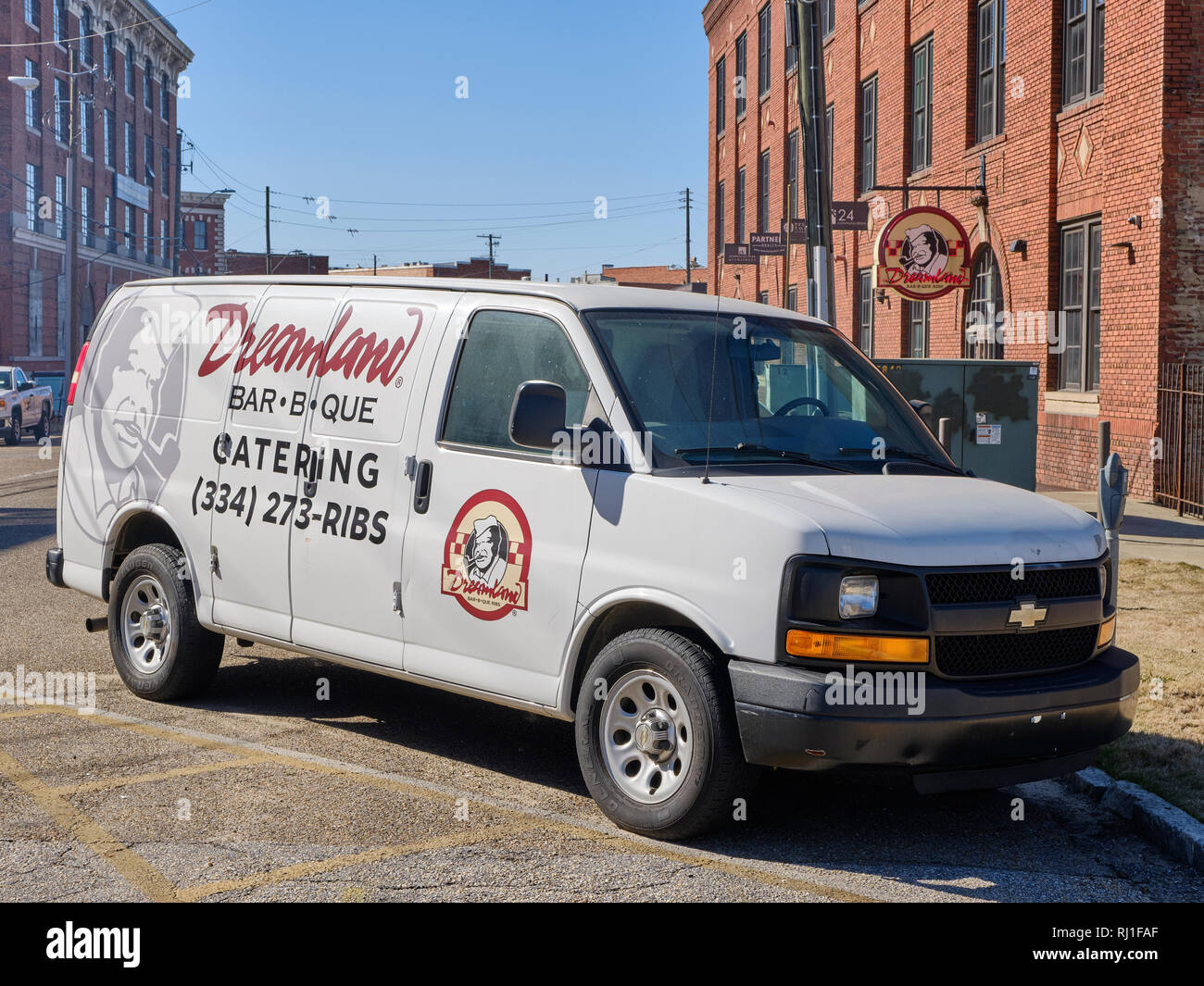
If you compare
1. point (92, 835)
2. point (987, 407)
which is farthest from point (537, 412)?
point (987, 407)

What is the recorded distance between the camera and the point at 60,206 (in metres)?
60.4

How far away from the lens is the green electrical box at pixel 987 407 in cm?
1527

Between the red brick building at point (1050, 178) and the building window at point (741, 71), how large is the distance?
9.63 meters

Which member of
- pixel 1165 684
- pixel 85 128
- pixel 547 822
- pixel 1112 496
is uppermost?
pixel 85 128

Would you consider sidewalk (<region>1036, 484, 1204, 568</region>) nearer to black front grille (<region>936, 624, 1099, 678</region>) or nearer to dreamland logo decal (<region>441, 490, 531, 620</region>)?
black front grille (<region>936, 624, 1099, 678</region>)

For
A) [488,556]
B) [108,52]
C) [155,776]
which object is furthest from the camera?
[108,52]

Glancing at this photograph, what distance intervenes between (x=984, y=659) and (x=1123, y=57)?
14.9 metres

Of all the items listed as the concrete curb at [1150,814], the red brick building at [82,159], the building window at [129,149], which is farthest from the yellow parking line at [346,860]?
the building window at [129,149]

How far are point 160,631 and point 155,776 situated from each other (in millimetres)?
1715

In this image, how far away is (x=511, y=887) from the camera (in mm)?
4816

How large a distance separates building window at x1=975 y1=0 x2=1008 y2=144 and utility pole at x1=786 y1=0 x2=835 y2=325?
982cm

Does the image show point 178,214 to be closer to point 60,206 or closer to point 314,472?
point 60,206
